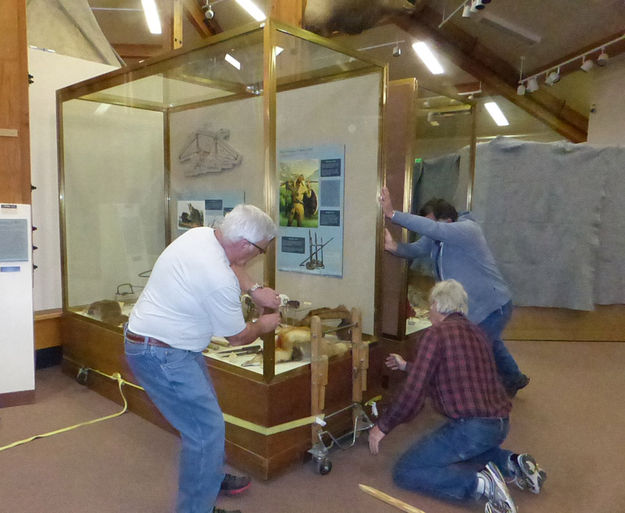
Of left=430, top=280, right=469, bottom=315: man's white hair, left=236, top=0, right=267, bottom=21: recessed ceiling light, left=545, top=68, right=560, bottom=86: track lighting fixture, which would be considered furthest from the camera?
left=545, top=68, right=560, bottom=86: track lighting fixture

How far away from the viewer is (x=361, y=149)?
132 inches

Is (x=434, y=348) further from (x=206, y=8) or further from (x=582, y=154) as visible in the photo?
(x=206, y=8)

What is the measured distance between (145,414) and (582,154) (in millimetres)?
5038

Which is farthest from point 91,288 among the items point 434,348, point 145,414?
point 434,348

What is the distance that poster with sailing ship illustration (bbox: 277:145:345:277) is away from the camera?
3195 mm

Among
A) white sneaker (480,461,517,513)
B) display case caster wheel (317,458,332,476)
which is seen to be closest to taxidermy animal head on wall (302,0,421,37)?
display case caster wheel (317,458,332,476)

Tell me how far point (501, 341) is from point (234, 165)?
91.4 inches

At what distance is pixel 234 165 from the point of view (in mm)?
3203

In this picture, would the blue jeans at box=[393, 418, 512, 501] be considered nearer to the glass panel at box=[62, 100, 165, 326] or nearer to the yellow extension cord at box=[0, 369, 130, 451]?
the yellow extension cord at box=[0, 369, 130, 451]

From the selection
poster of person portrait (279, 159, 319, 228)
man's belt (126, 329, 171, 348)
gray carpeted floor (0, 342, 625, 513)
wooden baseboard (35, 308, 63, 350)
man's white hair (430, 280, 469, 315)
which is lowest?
gray carpeted floor (0, 342, 625, 513)

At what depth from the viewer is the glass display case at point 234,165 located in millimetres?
2807

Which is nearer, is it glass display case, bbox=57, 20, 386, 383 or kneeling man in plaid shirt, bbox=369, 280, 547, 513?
kneeling man in plaid shirt, bbox=369, 280, 547, 513

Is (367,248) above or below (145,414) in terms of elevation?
above

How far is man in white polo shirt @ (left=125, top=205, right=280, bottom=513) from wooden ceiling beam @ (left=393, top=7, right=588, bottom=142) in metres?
5.96
